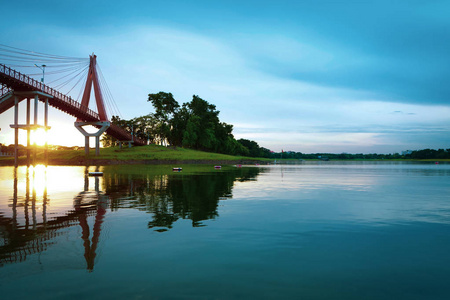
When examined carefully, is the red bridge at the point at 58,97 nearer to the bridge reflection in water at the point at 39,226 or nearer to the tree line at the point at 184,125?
the tree line at the point at 184,125

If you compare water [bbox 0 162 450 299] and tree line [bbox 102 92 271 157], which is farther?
tree line [bbox 102 92 271 157]

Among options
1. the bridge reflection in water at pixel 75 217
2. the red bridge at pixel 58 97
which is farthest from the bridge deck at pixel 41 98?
the bridge reflection in water at pixel 75 217

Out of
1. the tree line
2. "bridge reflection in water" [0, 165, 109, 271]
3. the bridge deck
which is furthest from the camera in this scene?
the tree line

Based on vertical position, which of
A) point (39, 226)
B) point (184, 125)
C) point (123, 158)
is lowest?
point (39, 226)

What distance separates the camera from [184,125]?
133750 mm

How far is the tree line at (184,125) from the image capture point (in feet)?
412

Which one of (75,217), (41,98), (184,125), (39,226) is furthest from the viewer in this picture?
(184,125)

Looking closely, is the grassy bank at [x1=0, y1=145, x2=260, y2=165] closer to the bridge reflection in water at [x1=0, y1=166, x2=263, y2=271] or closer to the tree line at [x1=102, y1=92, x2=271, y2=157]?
the tree line at [x1=102, y1=92, x2=271, y2=157]

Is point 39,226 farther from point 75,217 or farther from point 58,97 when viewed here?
point 58,97

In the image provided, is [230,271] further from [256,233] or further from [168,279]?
[256,233]

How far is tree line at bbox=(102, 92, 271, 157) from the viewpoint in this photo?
4946 inches

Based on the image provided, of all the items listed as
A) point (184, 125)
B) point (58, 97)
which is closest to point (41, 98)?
point (58, 97)

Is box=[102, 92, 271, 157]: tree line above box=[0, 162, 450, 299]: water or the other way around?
above

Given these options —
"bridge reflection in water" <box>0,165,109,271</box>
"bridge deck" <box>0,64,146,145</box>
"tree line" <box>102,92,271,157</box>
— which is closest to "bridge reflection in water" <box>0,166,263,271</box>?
"bridge reflection in water" <box>0,165,109,271</box>
